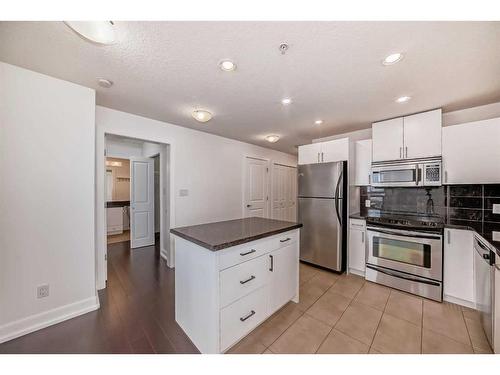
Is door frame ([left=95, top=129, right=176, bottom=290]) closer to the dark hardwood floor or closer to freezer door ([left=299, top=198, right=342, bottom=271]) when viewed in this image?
the dark hardwood floor

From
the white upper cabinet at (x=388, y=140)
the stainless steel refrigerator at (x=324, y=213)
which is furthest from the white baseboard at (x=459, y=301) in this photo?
the white upper cabinet at (x=388, y=140)

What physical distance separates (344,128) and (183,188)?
293 cm

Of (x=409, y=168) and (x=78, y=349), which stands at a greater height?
(x=409, y=168)

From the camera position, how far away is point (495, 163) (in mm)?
2031

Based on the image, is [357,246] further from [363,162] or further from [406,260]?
[363,162]

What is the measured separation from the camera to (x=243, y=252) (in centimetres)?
151

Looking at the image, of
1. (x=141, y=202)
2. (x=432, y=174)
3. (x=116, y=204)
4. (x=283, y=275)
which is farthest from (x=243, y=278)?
(x=116, y=204)

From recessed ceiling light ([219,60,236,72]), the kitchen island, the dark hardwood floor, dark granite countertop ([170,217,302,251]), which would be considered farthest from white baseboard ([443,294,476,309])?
recessed ceiling light ([219,60,236,72])

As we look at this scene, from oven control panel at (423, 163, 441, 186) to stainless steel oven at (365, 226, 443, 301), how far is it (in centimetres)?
64

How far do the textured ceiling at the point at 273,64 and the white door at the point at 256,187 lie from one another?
76.7 inches

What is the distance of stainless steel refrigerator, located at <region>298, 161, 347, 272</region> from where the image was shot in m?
2.88

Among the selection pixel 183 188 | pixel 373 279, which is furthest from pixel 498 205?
pixel 183 188

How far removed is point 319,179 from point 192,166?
217 cm
